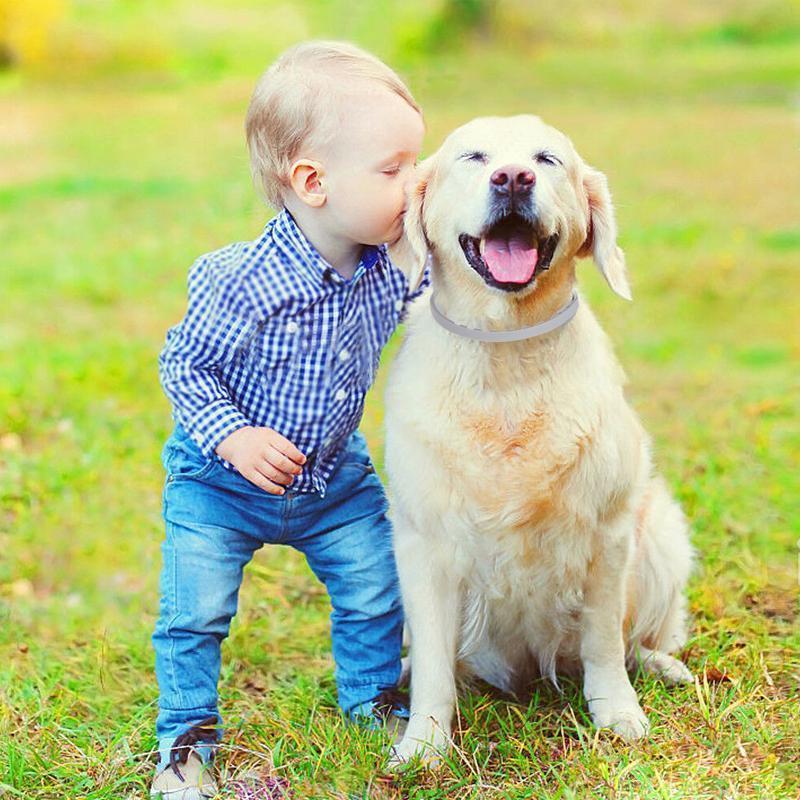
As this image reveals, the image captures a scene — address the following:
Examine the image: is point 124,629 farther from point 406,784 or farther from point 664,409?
point 664,409

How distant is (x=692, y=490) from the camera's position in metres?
4.09

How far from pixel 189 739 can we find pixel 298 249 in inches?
44.1

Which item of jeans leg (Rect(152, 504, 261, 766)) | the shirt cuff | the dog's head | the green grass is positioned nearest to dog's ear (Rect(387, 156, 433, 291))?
the dog's head

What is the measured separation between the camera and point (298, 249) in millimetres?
2684

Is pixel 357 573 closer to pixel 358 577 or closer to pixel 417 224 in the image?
pixel 358 577

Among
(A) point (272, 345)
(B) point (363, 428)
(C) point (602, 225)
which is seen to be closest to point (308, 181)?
(A) point (272, 345)

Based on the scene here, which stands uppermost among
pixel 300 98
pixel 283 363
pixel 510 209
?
pixel 300 98

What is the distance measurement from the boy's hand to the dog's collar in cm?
44

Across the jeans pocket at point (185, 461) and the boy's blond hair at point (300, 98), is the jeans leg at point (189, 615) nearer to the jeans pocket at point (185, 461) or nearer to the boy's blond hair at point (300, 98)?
the jeans pocket at point (185, 461)

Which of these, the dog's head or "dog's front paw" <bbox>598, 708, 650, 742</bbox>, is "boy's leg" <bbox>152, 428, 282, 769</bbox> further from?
"dog's front paw" <bbox>598, 708, 650, 742</bbox>

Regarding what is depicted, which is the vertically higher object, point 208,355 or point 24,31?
point 208,355

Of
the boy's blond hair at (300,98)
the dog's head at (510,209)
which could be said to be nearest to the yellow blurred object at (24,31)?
the boy's blond hair at (300,98)

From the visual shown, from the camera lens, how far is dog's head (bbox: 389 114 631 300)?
2.38 m

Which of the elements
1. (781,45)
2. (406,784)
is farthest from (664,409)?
(781,45)
